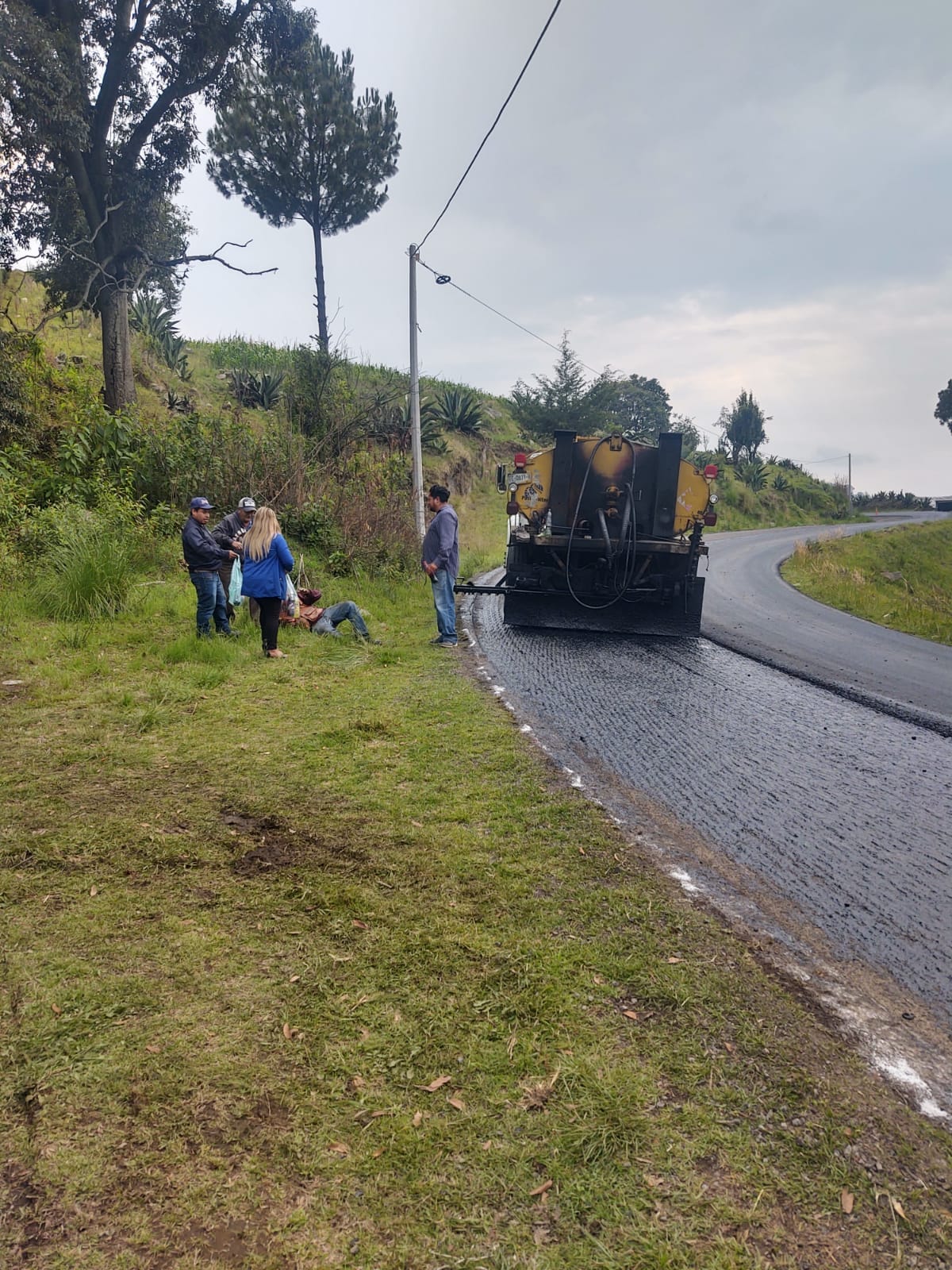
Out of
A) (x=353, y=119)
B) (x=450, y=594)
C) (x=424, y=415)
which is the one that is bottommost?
(x=450, y=594)

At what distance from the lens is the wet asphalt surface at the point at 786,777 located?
3.04m

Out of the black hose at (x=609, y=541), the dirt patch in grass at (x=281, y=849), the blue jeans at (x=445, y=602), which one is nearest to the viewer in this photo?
the dirt patch in grass at (x=281, y=849)

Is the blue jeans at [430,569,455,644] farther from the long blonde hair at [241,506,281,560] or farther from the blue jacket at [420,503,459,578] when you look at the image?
the long blonde hair at [241,506,281,560]

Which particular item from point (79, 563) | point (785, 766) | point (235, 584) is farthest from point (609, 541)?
Result: point (79, 563)

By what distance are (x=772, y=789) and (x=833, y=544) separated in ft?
90.4

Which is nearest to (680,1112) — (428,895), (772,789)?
(428,895)

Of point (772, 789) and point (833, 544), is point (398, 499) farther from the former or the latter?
point (833, 544)

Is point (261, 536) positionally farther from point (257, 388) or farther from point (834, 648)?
point (257, 388)

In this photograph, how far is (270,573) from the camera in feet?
24.0

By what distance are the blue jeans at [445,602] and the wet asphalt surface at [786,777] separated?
71 cm

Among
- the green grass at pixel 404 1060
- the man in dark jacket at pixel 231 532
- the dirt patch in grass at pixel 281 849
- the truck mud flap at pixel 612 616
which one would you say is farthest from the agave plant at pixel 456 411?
the green grass at pixel 404 1060

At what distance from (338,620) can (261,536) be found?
5.81ft

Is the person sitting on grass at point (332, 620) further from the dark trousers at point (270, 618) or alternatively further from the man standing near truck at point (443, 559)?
the dark trousers at point (270, 618)

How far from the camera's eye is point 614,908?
9.61ft
